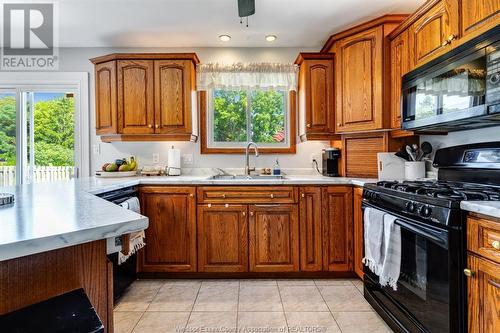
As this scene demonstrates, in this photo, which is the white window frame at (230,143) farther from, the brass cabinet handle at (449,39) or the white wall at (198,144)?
the brass cabinet handle at (449,39)

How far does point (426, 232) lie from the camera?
4.65 feet

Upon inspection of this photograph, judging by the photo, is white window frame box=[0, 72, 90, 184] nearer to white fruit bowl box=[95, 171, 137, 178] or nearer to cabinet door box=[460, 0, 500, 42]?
white fruit bowl box=[95, 171, 137, 178]

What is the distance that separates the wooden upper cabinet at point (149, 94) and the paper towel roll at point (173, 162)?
0.84ft

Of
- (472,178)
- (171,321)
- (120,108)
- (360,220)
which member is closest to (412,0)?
(472,178)

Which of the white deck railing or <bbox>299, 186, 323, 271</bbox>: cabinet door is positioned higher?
the white deck railing

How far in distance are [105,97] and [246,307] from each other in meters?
2.39

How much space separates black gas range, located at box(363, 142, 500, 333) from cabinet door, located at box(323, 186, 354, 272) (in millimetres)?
468

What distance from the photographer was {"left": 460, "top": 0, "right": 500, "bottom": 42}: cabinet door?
1434 mm

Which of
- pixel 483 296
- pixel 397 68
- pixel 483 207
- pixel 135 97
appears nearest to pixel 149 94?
pixel 135 97

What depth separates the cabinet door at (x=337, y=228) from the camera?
2.55 meters

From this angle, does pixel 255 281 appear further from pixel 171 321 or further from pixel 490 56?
pixel 490 56

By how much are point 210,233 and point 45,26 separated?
2.52 meters

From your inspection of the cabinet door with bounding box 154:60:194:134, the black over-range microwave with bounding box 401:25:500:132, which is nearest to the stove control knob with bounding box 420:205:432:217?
the black over-range microwave with bounding box 401:25:500:132

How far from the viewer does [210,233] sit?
2.57 m
